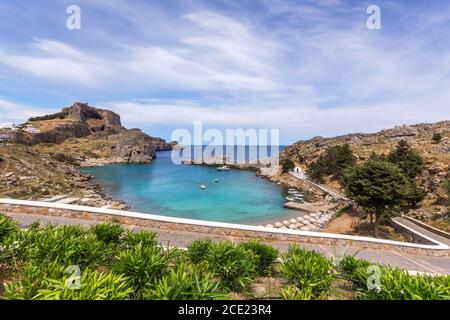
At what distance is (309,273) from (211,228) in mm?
6407

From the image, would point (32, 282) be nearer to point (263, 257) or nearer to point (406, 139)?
point (263, 257)

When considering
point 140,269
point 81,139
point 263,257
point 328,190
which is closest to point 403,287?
point 263,257

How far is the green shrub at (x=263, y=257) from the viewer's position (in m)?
6.79

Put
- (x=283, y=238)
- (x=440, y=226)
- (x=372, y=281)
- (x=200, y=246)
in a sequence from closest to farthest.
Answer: (x=372, y=281)
(x=200, y=246)
(x=283, y=238)
(x=440, y=226)

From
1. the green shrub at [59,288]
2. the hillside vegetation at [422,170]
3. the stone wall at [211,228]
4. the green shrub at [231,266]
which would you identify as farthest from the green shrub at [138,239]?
the hillside vegetation at [422,170]

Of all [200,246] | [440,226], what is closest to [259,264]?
[200,246]

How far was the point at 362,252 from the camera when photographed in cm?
1078

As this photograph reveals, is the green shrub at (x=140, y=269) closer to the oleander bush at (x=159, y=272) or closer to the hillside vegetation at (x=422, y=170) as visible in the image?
the oleander bush at (x=159, y=272)

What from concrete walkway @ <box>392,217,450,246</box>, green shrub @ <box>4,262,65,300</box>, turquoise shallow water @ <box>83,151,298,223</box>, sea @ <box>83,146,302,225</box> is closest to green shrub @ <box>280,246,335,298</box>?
green shrub @ <box>4,262,65,300</box>

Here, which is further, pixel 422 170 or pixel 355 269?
→ pixel 422 170

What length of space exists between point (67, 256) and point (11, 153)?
51377 millimetres
